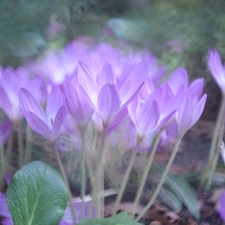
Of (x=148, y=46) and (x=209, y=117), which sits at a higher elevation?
(x=148, y=46)

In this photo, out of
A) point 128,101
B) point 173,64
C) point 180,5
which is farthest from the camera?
point 180,5

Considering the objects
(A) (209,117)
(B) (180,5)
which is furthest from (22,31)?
(B) (180,5)

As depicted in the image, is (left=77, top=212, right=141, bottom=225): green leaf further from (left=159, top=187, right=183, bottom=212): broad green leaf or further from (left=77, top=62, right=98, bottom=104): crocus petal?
(left=159, top=187, right=183, bottom=212): broad green leaf

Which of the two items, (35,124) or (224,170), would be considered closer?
(35,124)

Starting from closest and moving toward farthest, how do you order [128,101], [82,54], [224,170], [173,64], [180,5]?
[128,101] → [82,54] → [224,170] → [173,64] → [180,5]

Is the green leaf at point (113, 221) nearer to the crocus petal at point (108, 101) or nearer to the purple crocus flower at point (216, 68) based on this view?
the crocus petal at point (108, 101)

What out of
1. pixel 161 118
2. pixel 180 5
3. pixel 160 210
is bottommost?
pixel 160 210

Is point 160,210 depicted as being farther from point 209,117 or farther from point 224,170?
point 209,117
